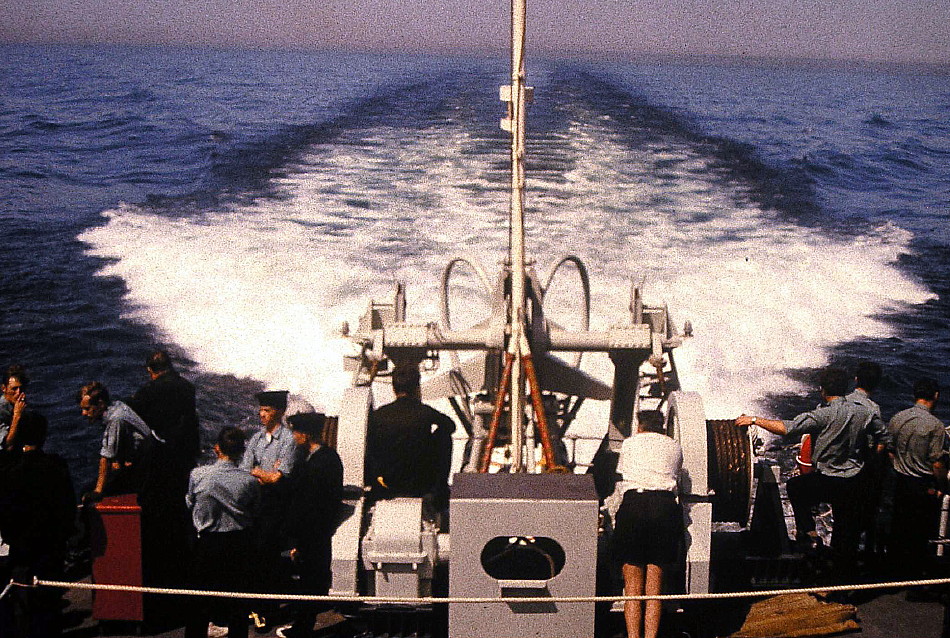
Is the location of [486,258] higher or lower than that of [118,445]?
lower

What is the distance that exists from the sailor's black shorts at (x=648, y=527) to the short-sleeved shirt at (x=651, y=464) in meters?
0.04

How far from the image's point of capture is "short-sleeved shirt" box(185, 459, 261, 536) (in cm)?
448

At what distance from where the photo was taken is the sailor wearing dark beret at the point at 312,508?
188 inches

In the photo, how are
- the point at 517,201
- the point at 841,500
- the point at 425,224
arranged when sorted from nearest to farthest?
the point at 841,500
the point at 517,201
the point at 425,224

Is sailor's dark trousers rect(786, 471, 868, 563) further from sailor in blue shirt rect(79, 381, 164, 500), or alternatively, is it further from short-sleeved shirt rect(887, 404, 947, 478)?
sailor in blue shirt rect(79, 381, 164, 500)

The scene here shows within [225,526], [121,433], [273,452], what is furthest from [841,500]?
[121,433]

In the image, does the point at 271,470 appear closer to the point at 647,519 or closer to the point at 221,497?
the point at 221,497

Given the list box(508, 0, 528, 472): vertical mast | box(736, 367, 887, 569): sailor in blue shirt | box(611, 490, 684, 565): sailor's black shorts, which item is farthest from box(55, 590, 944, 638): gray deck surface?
box(508, 0, 528, 472): vertical mast

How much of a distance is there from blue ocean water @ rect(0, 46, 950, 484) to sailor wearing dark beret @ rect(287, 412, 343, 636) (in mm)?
6602

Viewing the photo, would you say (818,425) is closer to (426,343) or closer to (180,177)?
(426,343)

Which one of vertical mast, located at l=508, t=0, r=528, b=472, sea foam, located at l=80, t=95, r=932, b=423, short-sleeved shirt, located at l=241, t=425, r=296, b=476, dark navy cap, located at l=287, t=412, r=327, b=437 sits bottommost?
sea foam, located at l=80, t=95, r=932, b=423

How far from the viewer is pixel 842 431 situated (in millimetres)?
5012

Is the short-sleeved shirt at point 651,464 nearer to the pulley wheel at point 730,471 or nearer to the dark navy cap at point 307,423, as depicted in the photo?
the pulley wheel at point 730,471

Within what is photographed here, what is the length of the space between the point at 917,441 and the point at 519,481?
2139 millimetres
